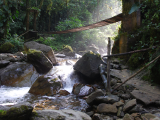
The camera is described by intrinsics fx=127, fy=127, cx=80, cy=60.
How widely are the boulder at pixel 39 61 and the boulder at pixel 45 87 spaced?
4.38 ft

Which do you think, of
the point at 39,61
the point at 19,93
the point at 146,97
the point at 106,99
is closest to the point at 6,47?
the point at 39,61

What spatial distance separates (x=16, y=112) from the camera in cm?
195

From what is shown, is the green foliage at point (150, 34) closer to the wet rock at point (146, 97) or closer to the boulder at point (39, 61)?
the wet rock at point (146, 97)

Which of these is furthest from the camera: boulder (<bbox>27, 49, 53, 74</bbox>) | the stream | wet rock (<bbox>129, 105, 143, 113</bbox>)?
boulder (<bbox>27, 49, 53, 74</bbox>)

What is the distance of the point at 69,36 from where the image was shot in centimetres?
1402

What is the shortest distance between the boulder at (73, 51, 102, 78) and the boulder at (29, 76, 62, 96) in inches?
54.7

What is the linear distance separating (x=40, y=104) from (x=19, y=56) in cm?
345

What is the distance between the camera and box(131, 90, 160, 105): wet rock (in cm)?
268

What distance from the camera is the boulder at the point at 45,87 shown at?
13.7 feet

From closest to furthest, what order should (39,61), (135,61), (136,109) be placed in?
(136,109) → (135,61) → (39,61)

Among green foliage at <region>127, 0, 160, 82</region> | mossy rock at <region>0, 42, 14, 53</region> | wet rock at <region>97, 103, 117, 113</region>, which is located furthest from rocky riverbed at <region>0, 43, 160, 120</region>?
mossy rock at <region>0, 42, 14, 53</region>

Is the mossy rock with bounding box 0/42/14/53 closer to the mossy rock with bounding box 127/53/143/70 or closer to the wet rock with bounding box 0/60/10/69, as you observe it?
the wet rock with bounding box 0/60/10/69

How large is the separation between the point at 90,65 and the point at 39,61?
2.22m

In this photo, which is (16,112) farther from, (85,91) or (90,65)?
(90,65)
